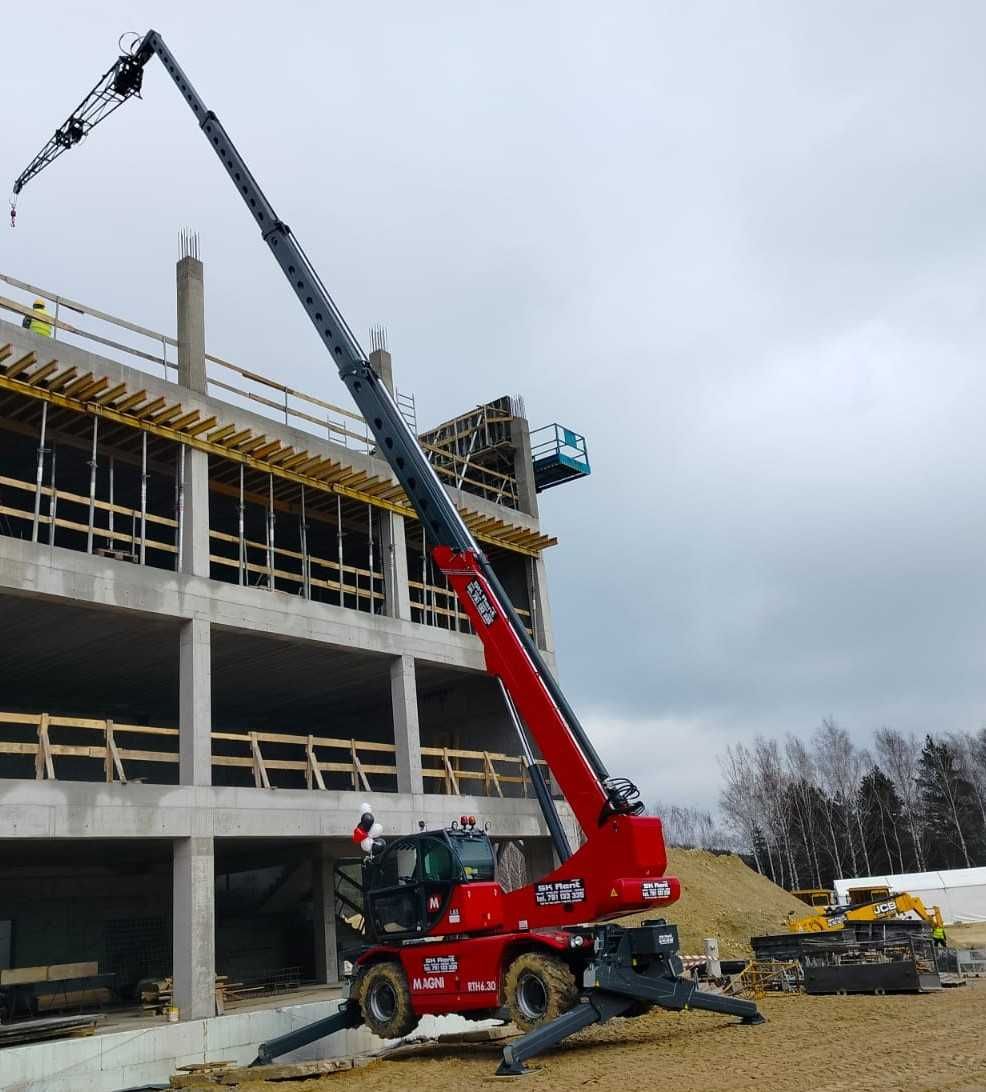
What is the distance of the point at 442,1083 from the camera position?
39.5 ft

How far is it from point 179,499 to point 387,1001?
10319 millimetres

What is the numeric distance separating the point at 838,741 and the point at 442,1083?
230ft

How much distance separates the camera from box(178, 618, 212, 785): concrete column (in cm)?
1797

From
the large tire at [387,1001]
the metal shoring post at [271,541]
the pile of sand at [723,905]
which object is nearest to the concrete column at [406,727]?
the metal shoring post at [271,541]

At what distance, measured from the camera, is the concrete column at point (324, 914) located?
2256 cm

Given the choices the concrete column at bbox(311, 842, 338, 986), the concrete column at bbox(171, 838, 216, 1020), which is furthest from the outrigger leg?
the concrete column at bbox(311, 842, 338, 986)

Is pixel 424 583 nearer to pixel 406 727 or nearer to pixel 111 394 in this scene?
pixel 406 727

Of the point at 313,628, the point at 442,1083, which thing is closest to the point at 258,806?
the point at 313,628

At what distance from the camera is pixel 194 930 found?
1691 centimetres

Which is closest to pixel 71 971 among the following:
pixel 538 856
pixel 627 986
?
pixel 538 856

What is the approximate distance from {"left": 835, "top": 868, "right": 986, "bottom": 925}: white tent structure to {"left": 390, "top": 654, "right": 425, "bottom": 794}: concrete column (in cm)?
3045

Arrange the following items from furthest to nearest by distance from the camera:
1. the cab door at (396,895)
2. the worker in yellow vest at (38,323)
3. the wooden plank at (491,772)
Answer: the wooden plank at (491,772), the worker in yellow vest at (38,323), the cab door at (396,895)

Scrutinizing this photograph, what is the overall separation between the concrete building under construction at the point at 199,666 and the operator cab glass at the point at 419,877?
3.99 m

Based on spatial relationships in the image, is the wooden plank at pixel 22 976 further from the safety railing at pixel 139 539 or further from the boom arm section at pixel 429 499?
the boom arm section at pixel 429 499
